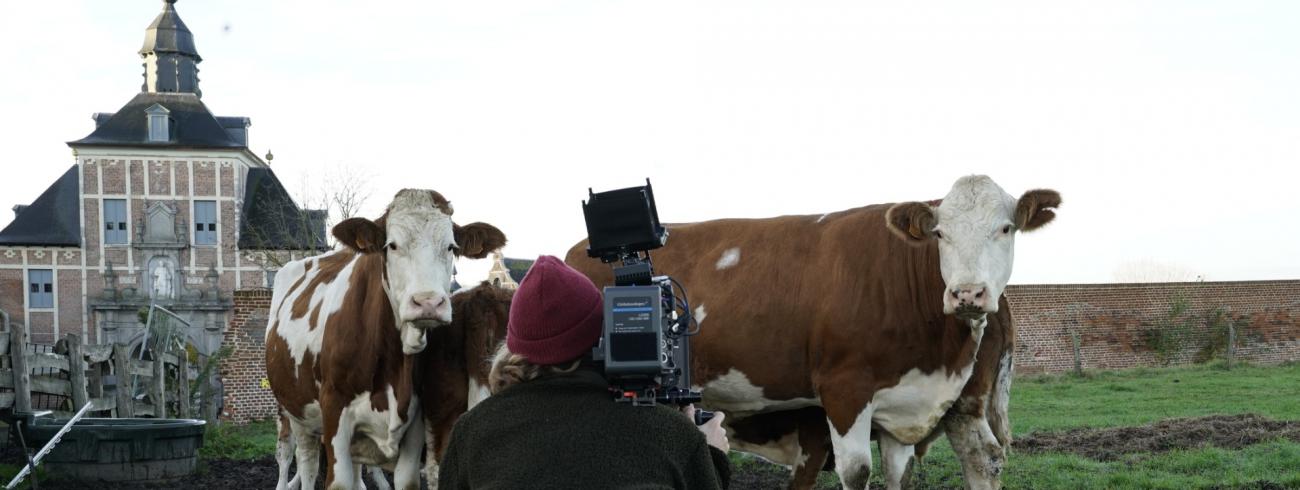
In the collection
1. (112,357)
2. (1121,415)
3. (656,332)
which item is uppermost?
(656,332)

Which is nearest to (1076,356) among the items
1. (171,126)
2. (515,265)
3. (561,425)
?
(561,425)

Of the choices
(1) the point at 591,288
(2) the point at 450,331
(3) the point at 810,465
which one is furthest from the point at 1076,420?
(1) the point at 591,288

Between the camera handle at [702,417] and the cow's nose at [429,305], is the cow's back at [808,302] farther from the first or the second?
the camera handle at [702,417]

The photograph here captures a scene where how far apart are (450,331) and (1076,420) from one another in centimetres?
1010

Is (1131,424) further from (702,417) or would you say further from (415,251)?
(702,417)

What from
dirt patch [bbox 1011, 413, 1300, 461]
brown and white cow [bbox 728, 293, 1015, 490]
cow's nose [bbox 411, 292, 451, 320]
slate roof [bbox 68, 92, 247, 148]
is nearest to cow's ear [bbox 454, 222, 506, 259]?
cow's nose [bbox 411, 292, 451, 320]

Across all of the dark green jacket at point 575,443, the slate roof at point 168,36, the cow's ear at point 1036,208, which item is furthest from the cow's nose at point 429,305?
the slate roof at point 168,36

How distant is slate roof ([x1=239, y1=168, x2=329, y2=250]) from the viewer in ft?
175

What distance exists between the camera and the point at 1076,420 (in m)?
14.2

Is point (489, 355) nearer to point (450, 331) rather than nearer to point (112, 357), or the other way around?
point (450, 331)

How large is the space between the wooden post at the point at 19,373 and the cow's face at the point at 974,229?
771 cm

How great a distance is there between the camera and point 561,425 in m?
2.43

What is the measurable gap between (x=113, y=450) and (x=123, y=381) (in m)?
3.58

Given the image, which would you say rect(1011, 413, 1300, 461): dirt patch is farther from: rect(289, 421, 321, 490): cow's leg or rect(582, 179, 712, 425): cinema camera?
rect(582, 179, 712, 425): cinema camera
